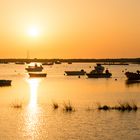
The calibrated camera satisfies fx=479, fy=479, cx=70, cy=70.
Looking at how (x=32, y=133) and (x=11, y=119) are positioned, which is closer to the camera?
(x=32, y=133)

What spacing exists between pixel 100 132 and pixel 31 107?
20.1m

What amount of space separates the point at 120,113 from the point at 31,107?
1300cm

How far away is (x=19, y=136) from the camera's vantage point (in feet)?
122

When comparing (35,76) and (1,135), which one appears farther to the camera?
(35,76)

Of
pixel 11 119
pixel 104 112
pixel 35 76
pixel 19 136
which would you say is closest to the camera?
pixel 19 136

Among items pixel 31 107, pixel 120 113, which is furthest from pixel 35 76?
pixel 120 113

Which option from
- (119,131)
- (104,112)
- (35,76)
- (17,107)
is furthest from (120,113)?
(35,76)

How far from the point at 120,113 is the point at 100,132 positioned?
10.5 metres

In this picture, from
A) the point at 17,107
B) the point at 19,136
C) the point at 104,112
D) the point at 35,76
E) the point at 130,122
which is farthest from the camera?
the point at 35,76

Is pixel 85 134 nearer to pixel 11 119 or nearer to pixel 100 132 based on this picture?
pixel 100 132

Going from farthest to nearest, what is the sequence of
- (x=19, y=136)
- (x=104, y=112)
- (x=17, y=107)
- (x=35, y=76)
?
(x=35, y=76), (x=17, y=107), (x=104, y=112), (x=19, y=136)

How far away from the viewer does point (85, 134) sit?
37125 millimetres

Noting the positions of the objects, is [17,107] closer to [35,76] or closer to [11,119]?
[11,119]

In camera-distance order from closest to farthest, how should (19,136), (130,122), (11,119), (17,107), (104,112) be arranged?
(19,136), (130,122), (11,119), (104,112), (17,107)
